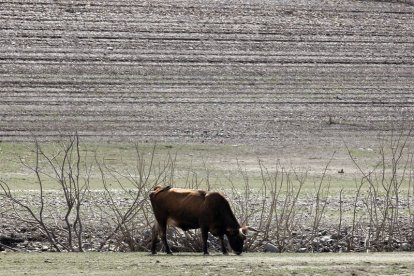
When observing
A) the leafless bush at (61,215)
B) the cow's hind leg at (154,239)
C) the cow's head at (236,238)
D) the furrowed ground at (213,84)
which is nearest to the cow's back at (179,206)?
the cow's hind leg at (154,239)

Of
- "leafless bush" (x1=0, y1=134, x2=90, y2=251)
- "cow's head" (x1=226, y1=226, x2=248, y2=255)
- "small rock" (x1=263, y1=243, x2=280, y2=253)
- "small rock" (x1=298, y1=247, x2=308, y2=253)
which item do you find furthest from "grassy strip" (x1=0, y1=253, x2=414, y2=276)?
"small rock" (x1=298, y1=247, x2=308, y2=253)

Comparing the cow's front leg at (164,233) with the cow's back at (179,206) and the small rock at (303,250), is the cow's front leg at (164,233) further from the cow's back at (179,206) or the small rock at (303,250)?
the small rock at (303,250)

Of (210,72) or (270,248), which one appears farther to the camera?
(210,72)

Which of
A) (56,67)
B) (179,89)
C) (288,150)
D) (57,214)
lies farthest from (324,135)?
(57,214)

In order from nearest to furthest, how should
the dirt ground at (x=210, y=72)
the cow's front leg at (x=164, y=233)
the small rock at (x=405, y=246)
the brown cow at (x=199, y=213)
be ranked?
the brown cow at (x=199, y=213)
the cow's front leg at (x=164, y=233)
the small rock at (x=405, y=246)
the dirt ground at (x=210, y=72)

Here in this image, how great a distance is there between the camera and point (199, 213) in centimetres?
1805

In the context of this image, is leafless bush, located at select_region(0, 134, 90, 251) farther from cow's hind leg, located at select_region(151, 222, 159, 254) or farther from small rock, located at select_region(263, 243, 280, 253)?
small rock, located at select_region(263, 243, 280, 253)

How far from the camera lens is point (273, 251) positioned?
20156 millimetres

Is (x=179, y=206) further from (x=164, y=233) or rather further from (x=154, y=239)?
(x=154, y=239)

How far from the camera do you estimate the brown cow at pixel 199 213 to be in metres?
18.0

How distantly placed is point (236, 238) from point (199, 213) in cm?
61

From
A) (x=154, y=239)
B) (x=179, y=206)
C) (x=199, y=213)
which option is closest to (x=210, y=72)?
(x=154, y=239)

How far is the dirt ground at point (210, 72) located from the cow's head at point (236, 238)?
13.3 metres

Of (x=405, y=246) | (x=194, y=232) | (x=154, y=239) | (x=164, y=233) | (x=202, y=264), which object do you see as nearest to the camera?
(x=202, y=264)
